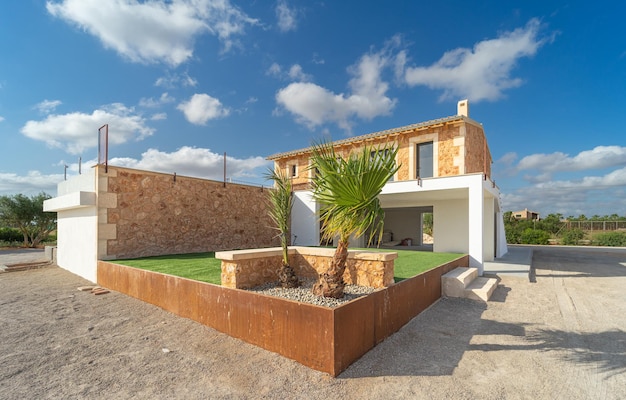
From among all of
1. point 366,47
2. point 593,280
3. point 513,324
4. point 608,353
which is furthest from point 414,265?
point 366,47

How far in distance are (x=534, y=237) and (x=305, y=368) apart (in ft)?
94.4

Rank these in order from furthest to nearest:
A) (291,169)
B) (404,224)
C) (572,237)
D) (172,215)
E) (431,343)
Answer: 1. (572,237)
2. (404,224)
3. (291,169)
4. (172,215)
5. (431,343)

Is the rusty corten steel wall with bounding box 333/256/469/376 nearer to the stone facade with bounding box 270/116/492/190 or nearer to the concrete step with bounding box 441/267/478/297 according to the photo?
the concrete step with bounding box 441/267/478/297

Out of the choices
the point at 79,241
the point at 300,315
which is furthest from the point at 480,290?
the point at 79,241

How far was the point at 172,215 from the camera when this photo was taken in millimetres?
10188

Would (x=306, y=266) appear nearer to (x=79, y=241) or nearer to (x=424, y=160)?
(x=79, y=241)

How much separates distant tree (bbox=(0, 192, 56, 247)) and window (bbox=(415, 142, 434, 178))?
2893cm

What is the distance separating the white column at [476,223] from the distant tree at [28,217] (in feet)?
101

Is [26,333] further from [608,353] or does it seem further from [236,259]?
[608,353]

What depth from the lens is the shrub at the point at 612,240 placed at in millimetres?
23078

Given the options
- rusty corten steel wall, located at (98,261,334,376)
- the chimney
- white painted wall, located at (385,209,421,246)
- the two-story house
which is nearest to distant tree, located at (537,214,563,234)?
white painted wall, located at (385,209,421,246)

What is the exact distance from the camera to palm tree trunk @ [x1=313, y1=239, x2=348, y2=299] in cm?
424

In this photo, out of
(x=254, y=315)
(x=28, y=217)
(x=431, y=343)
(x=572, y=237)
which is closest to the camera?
(x=254, y=315)

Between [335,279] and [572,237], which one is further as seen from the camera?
[572,237]
